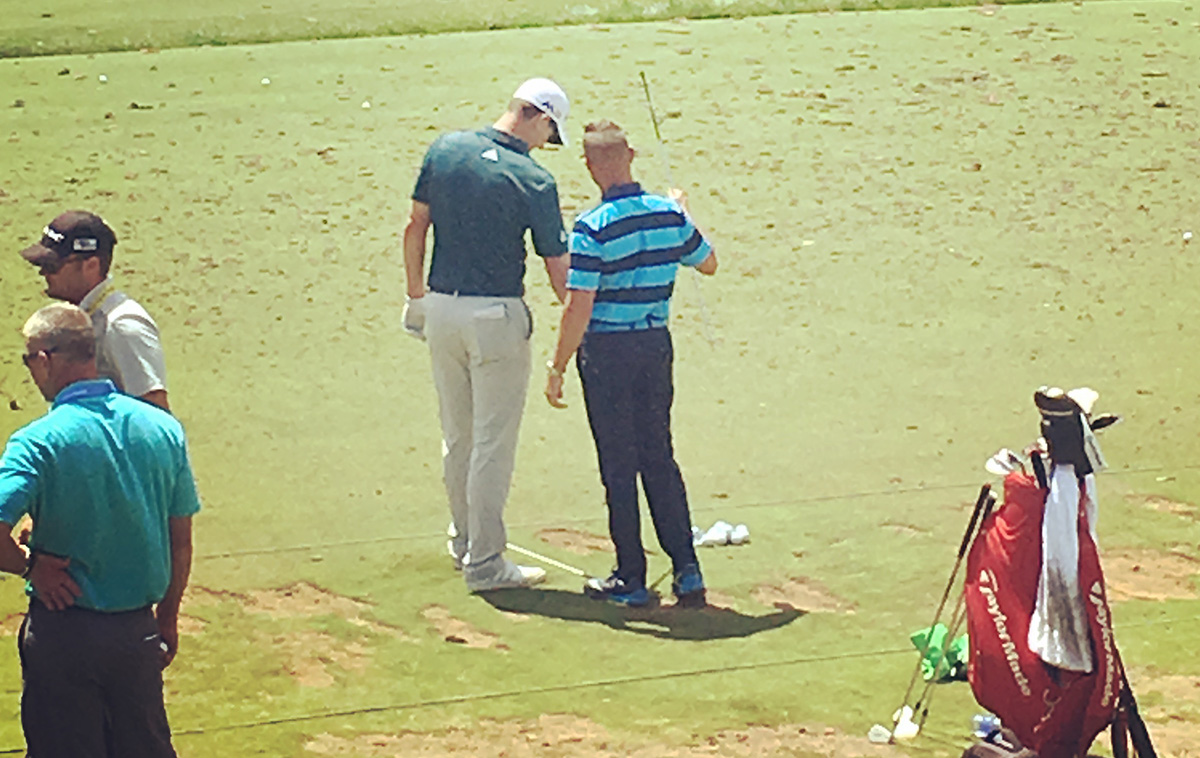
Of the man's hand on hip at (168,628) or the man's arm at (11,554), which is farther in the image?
the man's hand on hip at (168,628)

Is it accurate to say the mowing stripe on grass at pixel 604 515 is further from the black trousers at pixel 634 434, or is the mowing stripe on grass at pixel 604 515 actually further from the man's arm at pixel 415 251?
the man's arm at pixel 415 251

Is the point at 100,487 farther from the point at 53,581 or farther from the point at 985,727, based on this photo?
the point at 985,727

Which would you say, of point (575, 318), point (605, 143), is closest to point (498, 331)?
point (575, 318)

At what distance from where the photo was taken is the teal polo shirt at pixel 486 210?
8.02 m

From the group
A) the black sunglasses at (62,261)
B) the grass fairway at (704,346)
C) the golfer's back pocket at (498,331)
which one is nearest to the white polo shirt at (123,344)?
the black sunglasses at (62,261)

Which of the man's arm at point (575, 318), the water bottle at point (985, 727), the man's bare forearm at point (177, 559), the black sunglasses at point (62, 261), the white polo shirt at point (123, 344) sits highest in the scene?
the black sunglasses at point (62, 261)

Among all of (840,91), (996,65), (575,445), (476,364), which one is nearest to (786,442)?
(575,445)

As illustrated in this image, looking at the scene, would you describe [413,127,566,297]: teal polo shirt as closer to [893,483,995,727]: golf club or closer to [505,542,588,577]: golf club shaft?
[505,542,588,577]: golf club shaft

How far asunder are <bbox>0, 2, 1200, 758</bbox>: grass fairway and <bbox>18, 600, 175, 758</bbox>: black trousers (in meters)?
1.33

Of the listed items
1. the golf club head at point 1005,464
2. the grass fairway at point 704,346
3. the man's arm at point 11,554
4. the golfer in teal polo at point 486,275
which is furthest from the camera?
the golfer in teal polo at point 486,275

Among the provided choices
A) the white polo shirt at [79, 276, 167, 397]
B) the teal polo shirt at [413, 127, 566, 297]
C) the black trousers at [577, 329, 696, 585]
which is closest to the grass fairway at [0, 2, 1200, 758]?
the black trousers at [577, 329, 696, 585]

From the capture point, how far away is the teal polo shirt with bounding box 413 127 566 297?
8.02 m

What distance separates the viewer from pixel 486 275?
26.6ft

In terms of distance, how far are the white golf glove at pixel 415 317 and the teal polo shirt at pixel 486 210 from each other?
273 millimetres
